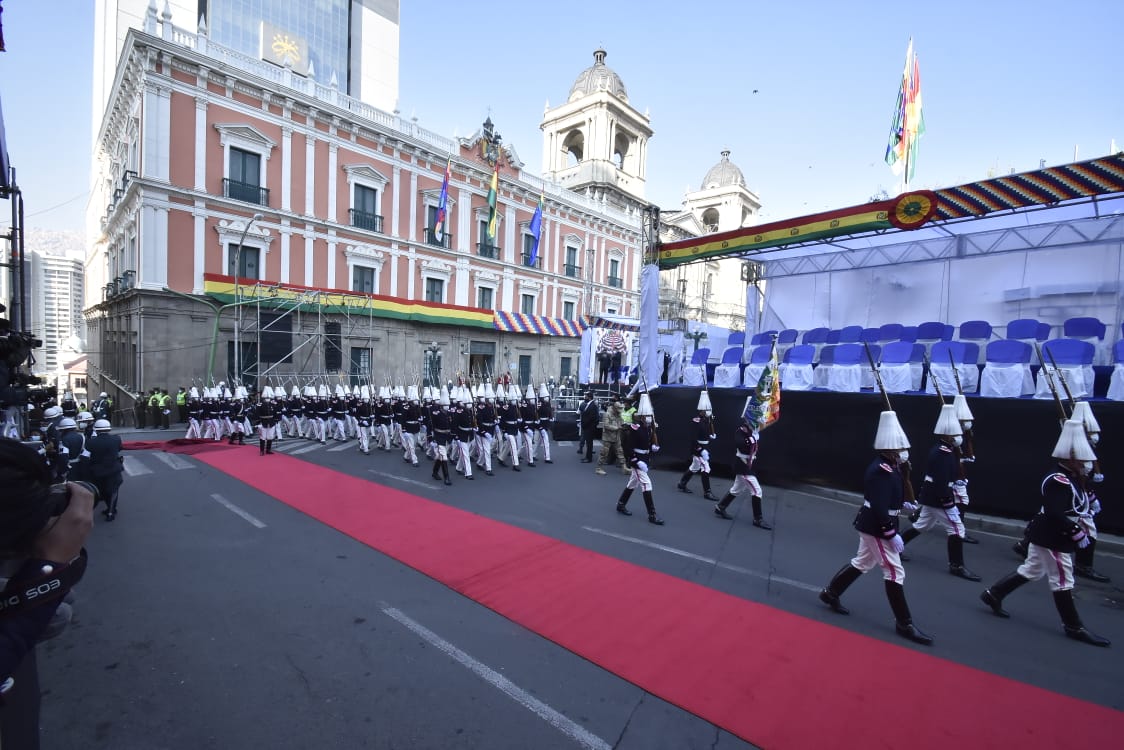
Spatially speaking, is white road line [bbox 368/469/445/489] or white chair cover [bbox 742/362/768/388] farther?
white chair cover [bbox 742/362/768/388]

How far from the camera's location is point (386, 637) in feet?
15.7

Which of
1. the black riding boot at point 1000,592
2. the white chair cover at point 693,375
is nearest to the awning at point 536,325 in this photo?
the white chair cover at point 693,375

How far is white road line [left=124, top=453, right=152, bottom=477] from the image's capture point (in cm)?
1148

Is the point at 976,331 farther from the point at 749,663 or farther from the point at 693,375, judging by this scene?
the point at 749,663

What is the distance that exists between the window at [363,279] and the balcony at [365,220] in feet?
6.58

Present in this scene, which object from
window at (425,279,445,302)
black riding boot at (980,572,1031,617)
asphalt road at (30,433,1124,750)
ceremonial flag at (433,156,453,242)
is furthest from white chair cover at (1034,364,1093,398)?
window at (425,279,445,302)

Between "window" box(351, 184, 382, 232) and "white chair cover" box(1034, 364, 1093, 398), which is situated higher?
"window" box(351, 184, 382, 232)

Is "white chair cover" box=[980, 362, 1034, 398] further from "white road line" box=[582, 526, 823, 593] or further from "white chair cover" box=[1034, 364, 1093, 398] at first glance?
"white road line" box=[582, 526, 823, 593]

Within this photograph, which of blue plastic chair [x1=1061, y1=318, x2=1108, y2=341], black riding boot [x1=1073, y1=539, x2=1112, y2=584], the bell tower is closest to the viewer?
black riding boot [x1=1073, y1=539, x2=1112, y2=584]

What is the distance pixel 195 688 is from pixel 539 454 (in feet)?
38.6

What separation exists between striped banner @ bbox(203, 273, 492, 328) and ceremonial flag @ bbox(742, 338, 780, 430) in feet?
60.0

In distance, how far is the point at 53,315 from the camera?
311 ft

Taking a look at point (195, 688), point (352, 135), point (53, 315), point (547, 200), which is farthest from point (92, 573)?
point (53, 315)

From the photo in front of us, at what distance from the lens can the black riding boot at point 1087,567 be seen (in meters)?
6.62
